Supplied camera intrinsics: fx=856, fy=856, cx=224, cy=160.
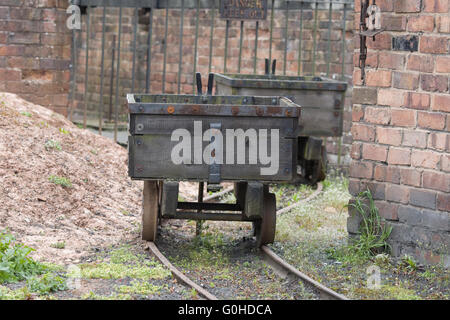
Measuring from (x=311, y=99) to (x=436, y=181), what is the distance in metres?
3.63

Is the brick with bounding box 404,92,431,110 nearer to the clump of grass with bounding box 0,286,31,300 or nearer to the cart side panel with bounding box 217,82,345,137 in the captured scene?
the cart side panel with bounding box 217,82,345,137

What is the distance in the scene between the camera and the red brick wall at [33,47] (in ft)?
40.8

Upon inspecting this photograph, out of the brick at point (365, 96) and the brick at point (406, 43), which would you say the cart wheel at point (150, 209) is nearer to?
the brick at point (365, 96)

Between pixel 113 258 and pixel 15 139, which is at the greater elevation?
pixel 15 139

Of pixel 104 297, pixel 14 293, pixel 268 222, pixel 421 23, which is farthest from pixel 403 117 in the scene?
pixel 14 293

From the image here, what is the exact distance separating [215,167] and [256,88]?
3481 millimetres

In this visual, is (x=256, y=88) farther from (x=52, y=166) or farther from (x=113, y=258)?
(x=113, y=258)

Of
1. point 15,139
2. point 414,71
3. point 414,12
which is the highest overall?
point 414,12

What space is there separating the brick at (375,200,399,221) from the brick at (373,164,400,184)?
0.20m

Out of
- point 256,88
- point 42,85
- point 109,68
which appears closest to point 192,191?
point 256,88

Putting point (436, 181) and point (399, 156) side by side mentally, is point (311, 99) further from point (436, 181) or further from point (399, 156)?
point (436, 181)

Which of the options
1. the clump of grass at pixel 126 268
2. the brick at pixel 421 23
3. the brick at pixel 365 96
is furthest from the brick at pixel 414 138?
the clump of grass at pixel 126 268

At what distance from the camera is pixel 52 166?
9094mm

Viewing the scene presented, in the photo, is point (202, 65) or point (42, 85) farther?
point (202, 65)
